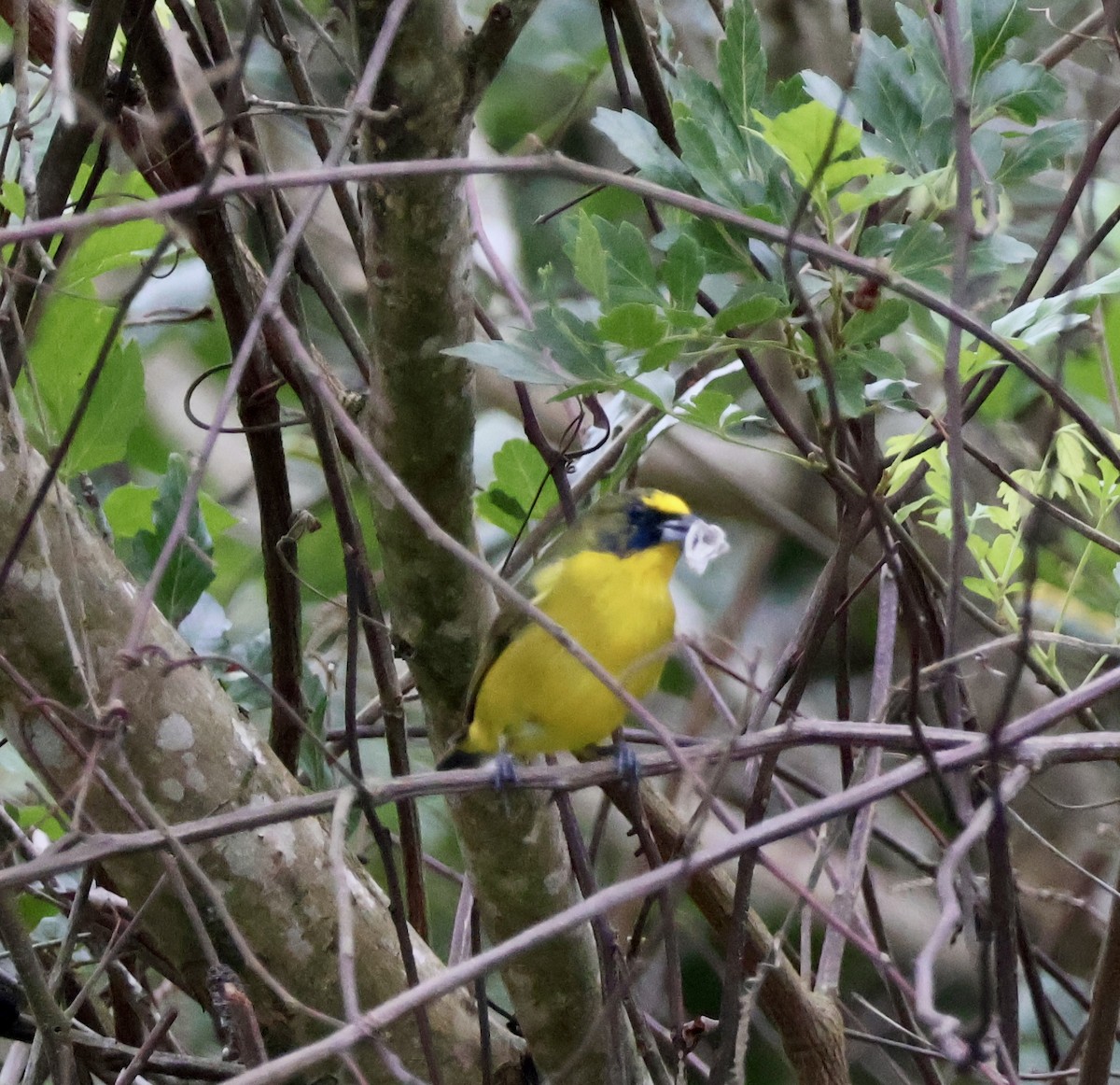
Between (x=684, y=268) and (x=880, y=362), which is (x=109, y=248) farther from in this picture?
(x=880, y=362)

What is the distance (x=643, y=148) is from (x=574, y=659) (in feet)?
2.58

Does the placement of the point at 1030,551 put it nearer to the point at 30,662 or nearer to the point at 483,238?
the point at 30,662

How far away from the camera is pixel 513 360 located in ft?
4.42

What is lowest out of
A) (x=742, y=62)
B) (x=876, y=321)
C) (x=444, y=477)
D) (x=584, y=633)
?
(x=584, y=633)

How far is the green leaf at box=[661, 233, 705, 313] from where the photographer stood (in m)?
1.35

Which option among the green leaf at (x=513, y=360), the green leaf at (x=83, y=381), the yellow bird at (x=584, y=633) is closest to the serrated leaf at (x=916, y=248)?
the green leaf at (x=513, y=360)

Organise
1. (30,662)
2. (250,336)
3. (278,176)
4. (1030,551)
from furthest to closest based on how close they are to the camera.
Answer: (30,662)
(250,336)
(278,176)
(1030,551)

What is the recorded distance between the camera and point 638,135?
4.76ft

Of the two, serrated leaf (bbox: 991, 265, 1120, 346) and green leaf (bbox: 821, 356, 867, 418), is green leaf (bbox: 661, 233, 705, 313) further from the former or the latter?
serrated leaf (bbox: 991, 265, 1120, 346)

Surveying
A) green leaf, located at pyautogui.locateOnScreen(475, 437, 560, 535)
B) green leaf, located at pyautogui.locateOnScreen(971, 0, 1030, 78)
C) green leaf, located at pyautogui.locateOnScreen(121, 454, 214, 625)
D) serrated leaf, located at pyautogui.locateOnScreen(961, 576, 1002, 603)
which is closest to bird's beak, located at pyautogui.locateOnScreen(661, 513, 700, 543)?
green leaf, located at pyautogui.locateOnScreen(475, 437, 560, 535)

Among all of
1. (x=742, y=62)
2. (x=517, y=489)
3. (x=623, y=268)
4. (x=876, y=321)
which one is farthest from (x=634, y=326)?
(x=517, y=489)

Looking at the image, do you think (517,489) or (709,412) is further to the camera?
(517,489)

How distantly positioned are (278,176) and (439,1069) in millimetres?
1345

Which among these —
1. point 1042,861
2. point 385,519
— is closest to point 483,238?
point 385,519
